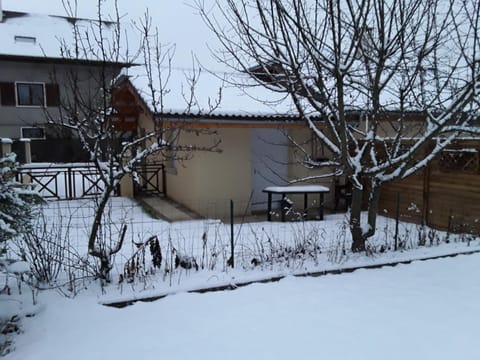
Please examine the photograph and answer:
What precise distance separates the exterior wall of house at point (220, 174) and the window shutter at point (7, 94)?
650 inches

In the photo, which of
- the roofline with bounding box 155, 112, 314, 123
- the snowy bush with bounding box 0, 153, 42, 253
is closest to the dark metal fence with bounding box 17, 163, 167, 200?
the roofline with bounding box 155, 112, 314, 123

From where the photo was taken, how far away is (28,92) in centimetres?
2269

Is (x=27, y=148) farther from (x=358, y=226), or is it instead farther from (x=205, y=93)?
(x=358, y=226)

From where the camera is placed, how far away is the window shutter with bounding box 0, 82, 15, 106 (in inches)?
866

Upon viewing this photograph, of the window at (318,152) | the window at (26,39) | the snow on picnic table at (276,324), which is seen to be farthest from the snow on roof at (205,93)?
the window at (26,39)

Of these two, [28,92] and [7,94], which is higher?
[28,92]

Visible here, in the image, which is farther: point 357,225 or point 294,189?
point 294,189

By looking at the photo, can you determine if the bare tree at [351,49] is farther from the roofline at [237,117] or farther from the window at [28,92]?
the window at [28,92]

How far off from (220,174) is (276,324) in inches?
253

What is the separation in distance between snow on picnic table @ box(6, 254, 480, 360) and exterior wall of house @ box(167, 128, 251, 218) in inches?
214

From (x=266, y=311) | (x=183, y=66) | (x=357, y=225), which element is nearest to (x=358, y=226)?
(x=357, y=225)

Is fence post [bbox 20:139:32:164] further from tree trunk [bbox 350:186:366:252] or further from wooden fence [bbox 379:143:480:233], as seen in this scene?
tree trunk [bbox 350:186:366:252]

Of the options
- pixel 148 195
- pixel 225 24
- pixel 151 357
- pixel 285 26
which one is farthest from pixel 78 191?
pixel 151 357

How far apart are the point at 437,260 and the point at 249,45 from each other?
3786mm
